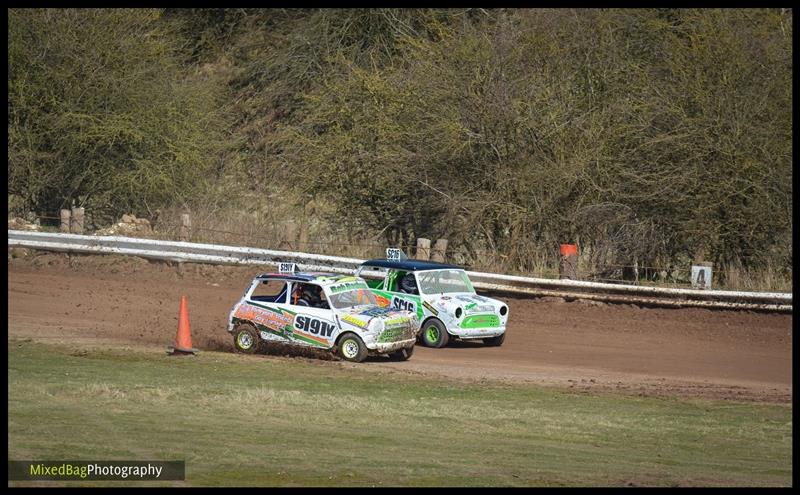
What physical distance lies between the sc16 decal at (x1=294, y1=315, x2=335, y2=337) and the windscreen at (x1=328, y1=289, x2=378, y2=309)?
35 cm

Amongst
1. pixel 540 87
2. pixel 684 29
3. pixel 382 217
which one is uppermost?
pixel 684 29

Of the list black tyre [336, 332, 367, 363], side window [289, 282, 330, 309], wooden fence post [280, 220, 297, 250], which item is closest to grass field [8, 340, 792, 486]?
black tyre [336, 332, 367, 363]

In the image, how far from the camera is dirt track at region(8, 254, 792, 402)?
18188 millimetres

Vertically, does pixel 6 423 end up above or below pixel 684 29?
below

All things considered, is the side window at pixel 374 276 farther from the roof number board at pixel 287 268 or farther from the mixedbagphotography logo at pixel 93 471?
the mixedbagphotography logo at pixel 93 471

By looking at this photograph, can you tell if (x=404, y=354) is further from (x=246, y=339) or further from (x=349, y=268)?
(x=349, y=268)

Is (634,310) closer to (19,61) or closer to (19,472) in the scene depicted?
(19,472)

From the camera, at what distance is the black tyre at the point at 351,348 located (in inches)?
733

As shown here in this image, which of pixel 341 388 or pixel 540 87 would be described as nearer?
pixel 341 388

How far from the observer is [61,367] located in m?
16.7

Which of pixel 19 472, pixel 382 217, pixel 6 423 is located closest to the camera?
pixel 19 472

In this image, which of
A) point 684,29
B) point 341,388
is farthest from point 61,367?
point 684,29

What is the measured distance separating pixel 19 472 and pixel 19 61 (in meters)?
25.6

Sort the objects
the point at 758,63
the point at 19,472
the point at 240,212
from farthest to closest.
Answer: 1. the point at 240,212
2. the point at 758,63
3. the point at 19,472
